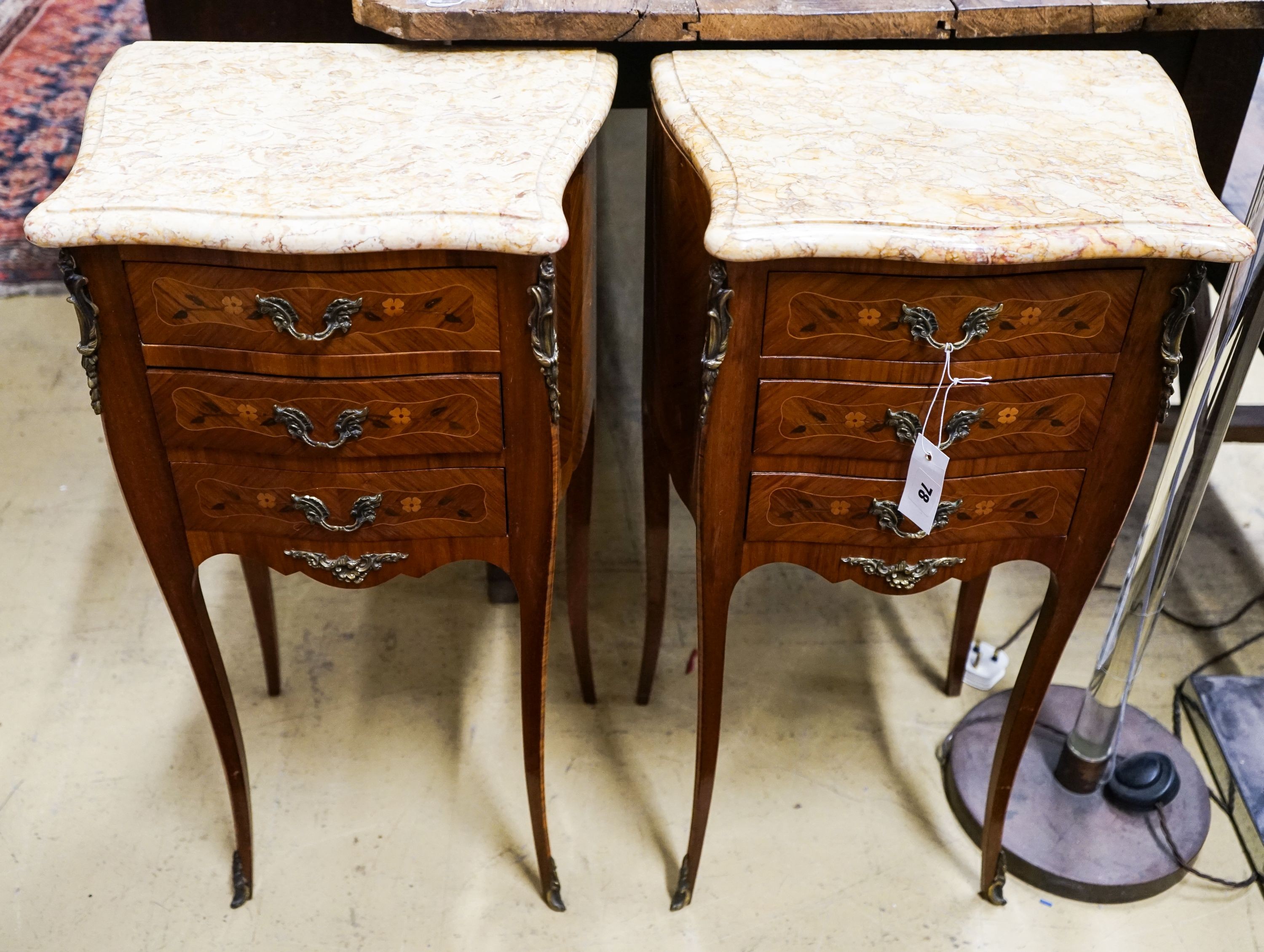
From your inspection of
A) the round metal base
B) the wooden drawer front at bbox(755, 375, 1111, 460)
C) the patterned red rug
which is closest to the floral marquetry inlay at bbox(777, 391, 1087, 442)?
the wooden drawer front at bbox(755, 375, 1111, 460)

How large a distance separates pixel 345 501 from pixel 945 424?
1.79 feet

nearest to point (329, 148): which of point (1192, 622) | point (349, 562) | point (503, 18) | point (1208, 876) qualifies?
point (503, 18)

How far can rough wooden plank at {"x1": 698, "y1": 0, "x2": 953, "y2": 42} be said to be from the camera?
3.92ft

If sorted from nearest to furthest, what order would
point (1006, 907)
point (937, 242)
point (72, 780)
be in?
point (937, 242) < point (1006, 907) < point (72, 780)

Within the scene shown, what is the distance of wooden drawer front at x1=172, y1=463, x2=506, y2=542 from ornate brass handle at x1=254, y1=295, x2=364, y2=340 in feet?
0.48

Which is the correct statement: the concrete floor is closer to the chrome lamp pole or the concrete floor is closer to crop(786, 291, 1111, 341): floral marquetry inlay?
the chrome lamp pole

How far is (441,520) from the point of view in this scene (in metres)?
1.09

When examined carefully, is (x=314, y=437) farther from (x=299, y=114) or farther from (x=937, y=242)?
(x=937, y=242)

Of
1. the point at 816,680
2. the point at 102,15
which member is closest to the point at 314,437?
the point at 816,680

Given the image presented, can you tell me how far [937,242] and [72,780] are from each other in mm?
1250

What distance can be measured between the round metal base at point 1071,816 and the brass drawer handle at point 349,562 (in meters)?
0.80

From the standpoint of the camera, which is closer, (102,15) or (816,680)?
(816,680)

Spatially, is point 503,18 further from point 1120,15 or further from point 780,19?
point 1120,15

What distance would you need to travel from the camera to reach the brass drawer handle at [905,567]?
112cm
